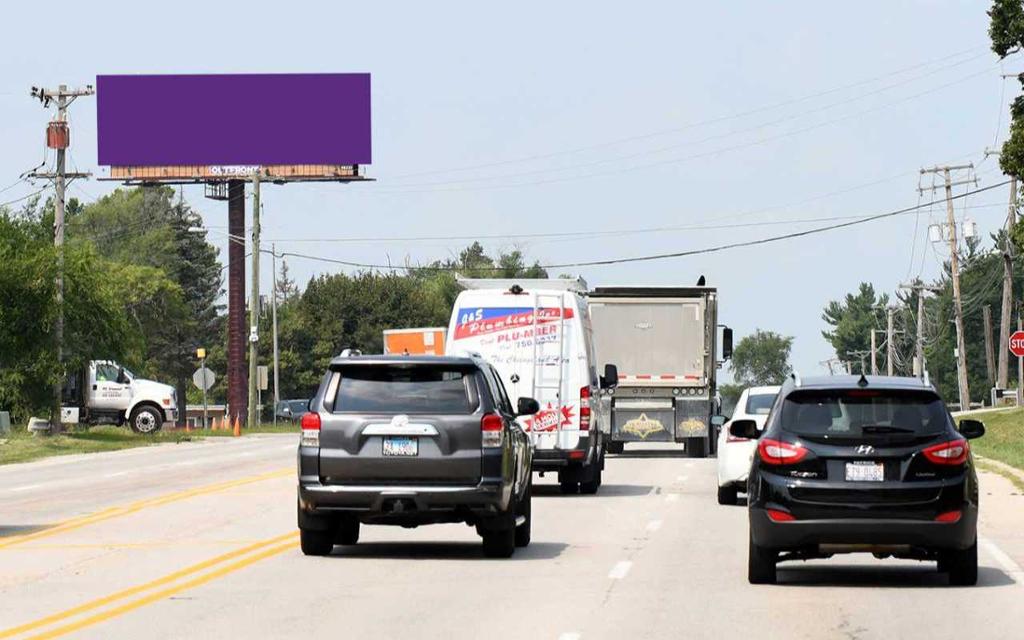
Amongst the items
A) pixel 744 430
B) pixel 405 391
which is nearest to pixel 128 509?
pixel 405 391

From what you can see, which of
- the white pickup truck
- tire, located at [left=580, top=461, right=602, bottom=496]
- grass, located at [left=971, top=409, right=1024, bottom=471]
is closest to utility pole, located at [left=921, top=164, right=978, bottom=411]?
grass, located at [left=971, top=409, right=1024, bottom=471]

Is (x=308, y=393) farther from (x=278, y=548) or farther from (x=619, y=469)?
(x=278, y=548)

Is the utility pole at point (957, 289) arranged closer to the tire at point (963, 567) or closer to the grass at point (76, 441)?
the grass at point (76, 441)

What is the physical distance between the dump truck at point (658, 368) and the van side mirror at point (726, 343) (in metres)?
2.31

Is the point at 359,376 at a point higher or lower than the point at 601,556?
higher

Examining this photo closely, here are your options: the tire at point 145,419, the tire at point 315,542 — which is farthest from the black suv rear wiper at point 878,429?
the tire at point 145,419

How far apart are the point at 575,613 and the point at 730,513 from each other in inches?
451

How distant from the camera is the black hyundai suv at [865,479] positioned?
15.2 metres

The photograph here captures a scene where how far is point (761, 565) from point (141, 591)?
4.78m

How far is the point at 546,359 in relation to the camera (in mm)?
28125

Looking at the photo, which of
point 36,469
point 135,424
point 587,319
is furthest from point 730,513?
point 135,424

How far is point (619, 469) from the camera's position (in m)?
37.7

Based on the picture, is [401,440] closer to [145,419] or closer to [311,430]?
[311,430]

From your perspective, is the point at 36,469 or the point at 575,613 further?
the point at 36,469
